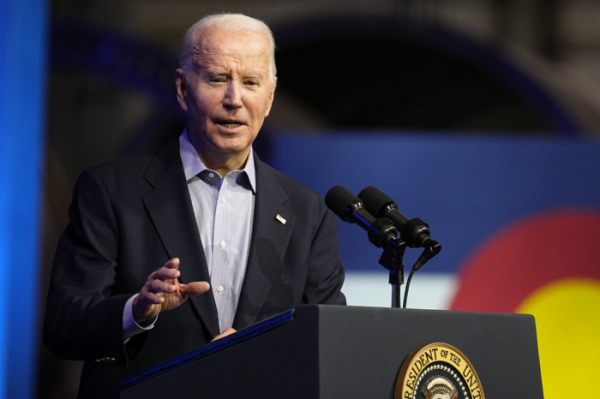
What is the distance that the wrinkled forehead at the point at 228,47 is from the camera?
1956 mm

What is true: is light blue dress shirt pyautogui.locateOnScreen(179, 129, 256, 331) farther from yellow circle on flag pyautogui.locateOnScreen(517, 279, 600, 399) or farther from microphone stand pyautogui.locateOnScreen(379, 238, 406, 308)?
yellow circle on flag pyautogui.locateOnScreen(517, 279, 600, 399)

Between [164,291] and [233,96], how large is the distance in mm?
751

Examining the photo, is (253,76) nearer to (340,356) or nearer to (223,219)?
(223,219)

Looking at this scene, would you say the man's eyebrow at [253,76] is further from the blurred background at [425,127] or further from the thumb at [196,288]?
the thumb at [196,288]

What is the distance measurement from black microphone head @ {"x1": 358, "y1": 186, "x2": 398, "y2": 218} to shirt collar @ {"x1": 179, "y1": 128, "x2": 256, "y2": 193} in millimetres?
509

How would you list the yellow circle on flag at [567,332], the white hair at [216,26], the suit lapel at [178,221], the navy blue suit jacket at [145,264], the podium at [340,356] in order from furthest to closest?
the yellow circle on flag at [567,332] < the white hair at [216,26] < the suit lapel at [178,221] < the navy blue suit jacket at [145,264] < the podium at [340,356]

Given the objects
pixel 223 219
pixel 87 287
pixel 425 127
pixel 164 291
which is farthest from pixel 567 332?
pixel 425 127

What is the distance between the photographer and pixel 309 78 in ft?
25.2

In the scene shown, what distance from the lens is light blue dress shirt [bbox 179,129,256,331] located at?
1.89m

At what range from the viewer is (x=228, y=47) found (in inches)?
77.0

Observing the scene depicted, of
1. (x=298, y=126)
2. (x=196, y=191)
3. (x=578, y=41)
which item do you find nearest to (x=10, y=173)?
(x=196, y=191)

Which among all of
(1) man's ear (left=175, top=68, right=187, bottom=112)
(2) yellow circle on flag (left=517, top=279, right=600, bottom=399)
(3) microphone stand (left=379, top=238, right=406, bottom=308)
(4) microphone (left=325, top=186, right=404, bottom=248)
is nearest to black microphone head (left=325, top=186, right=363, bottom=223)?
(4) microphone (left=325, top=186, right=404, bottom=248)

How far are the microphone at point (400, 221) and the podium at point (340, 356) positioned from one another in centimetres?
22

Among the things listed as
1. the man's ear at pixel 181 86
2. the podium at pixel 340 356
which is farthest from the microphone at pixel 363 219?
the man's ear at pixel 181 86
